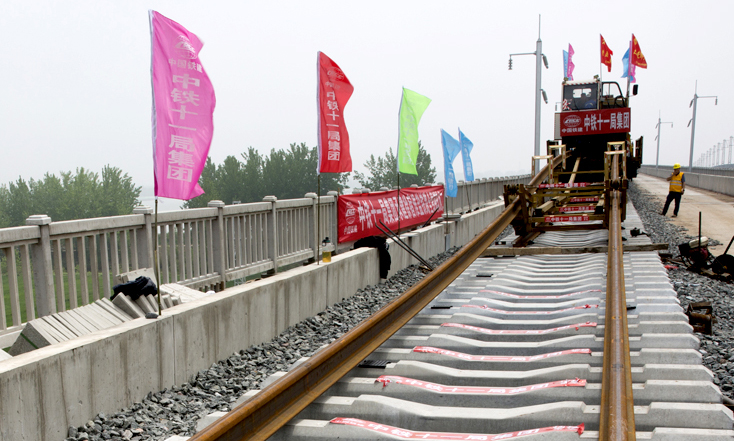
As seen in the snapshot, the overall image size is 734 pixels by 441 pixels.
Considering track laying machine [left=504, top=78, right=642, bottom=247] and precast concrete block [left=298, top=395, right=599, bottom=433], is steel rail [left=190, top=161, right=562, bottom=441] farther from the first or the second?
track laying machine [left=504, top=78, right=642, bottom=247]

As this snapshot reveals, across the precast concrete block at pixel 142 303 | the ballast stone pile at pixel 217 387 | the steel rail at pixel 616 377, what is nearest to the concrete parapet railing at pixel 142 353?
the ballast stone pile at pixel 217 387

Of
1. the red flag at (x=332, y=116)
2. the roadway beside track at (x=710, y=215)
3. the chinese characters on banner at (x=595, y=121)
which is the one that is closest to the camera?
the red flag at (x=332, y=116)

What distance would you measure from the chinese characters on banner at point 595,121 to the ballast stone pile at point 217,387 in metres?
15.7

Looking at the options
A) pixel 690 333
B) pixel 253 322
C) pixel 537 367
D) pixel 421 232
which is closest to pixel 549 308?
pixel 690 333

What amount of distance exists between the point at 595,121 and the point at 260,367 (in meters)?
19.2

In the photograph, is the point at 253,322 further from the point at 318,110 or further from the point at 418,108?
the point at 418,108

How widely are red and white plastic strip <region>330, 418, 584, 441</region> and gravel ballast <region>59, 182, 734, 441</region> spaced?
5.31 feet

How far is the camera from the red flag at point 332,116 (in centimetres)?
931

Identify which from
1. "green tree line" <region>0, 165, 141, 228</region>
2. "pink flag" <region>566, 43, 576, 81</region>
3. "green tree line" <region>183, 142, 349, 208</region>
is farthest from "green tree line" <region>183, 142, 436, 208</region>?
"pink flag" <region>566, 43, 576, 81</region>

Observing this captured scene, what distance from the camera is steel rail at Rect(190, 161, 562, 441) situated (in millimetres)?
3225

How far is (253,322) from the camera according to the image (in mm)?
6844

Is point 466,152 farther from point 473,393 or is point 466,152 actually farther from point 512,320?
point 473,393

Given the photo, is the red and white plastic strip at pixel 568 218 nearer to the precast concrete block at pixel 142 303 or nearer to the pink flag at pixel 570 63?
the precast concrete block at pixel 142 303

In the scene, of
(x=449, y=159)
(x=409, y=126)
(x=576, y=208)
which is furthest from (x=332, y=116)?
(x=449, y=159)
